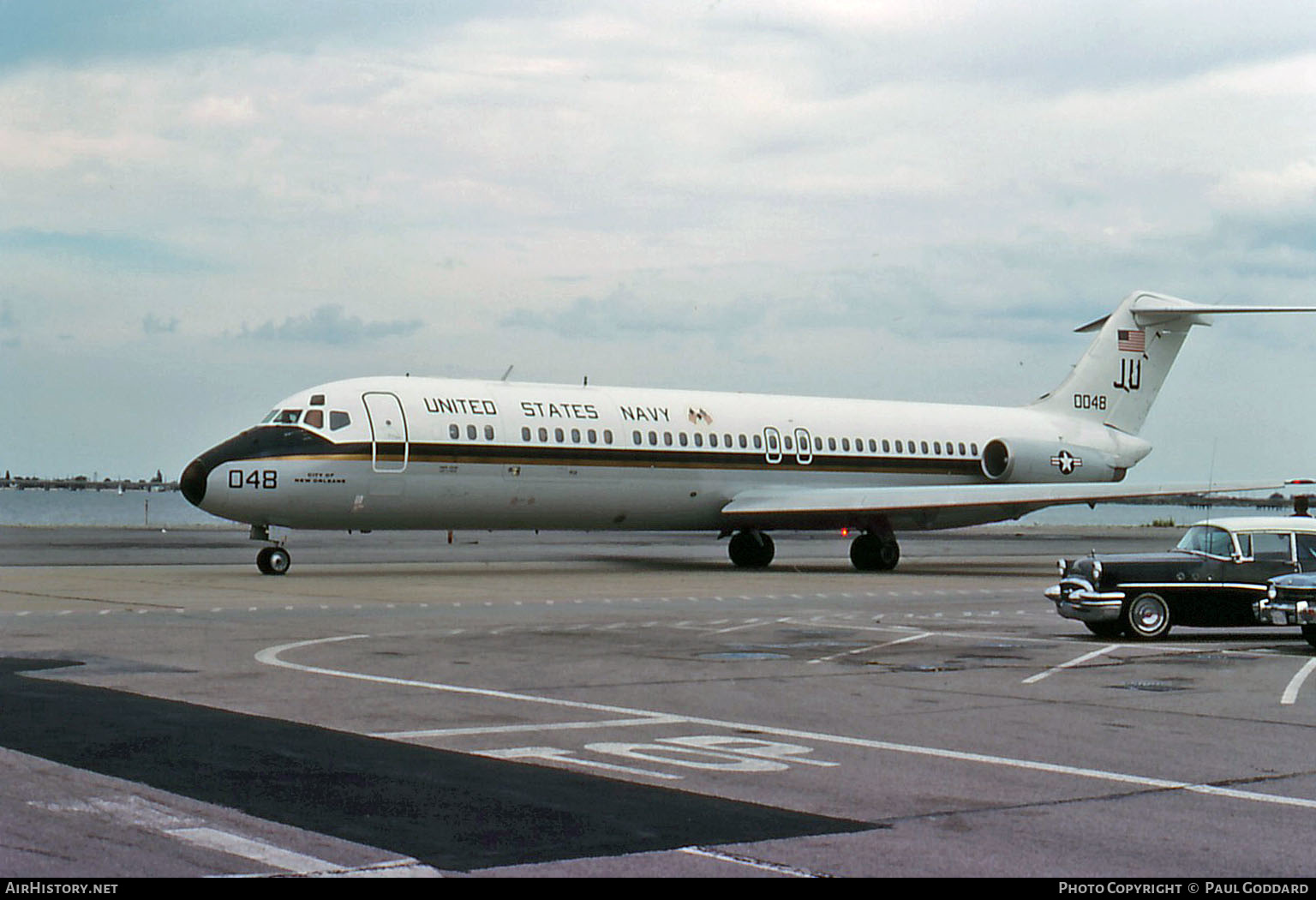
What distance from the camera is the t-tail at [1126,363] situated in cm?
4612

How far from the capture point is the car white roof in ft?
63.1

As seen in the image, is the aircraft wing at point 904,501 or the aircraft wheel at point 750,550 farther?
the aircraft wheel at point 750,550

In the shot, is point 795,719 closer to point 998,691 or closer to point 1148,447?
point 998,691

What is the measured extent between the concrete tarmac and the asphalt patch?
0.03m

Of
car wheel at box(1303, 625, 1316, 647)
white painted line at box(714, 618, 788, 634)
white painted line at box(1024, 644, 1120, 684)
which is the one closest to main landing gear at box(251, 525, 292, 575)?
white painted line at box(714, 618, 788, 634)

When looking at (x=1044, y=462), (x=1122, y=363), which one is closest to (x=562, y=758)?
(x=1044, y=462)

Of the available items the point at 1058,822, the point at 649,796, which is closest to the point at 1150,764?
the point at 1058,822

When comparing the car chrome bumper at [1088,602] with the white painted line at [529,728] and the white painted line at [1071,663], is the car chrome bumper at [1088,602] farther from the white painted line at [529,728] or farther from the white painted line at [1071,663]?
the white painted line at [529,728]

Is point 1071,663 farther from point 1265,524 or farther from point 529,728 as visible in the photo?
point 529,728

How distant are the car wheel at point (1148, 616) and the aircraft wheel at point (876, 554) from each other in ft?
63.4

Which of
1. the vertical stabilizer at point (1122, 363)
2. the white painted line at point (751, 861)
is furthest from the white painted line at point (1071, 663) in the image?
the vertical stabilizer at point (1122, 363)

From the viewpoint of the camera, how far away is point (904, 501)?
3719 cm
